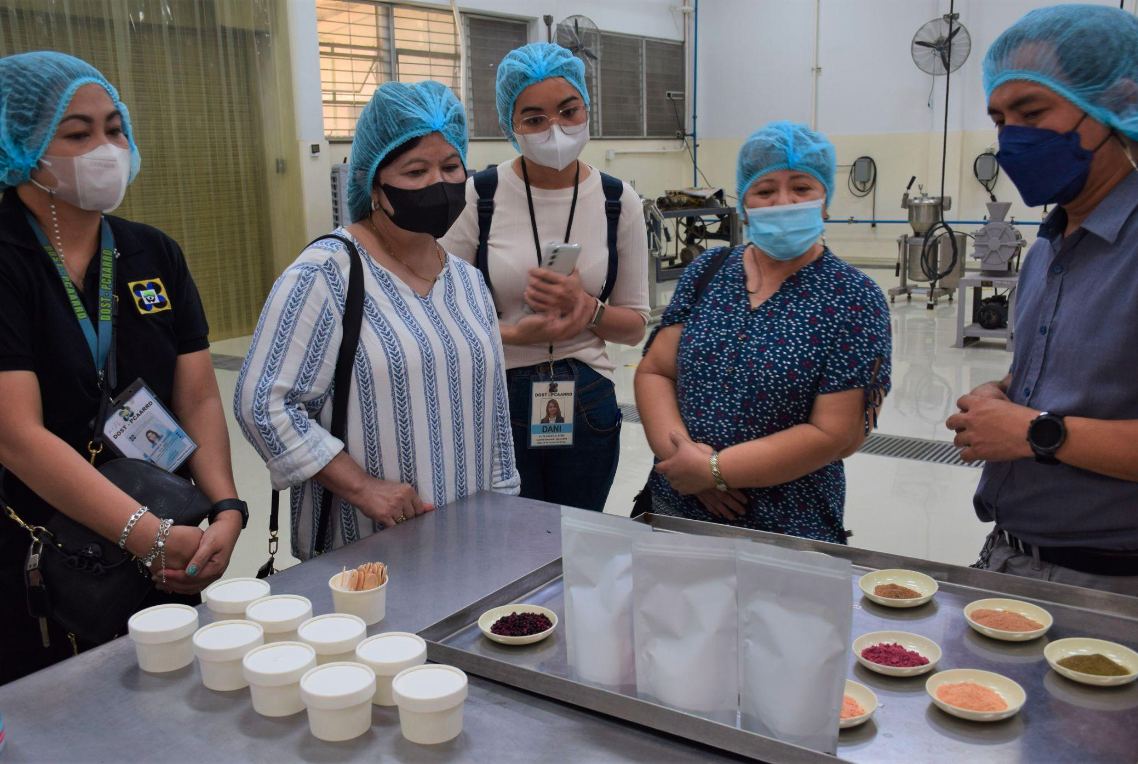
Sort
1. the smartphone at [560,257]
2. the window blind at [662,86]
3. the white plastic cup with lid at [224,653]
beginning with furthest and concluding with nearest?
the window blind at [662,86] < the smartphone at [560,257] < the white plastic cup with lid at [224,653]

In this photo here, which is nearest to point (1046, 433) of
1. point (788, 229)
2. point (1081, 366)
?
point (1081, 366)

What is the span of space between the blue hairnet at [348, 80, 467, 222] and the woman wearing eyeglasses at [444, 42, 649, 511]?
0.40 m

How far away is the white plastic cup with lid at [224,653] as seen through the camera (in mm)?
971

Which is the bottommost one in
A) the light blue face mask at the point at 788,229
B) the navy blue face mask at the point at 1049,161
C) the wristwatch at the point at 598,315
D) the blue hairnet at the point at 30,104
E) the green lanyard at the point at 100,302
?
the wristwatch at the point at 598,315

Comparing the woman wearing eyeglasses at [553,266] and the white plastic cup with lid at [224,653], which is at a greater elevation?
the woman wearing eyeglasses at [553,266]

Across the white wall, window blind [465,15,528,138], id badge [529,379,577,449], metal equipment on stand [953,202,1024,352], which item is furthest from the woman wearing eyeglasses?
the white wall

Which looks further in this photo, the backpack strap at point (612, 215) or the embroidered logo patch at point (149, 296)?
the backpack strap at point (612, 215)

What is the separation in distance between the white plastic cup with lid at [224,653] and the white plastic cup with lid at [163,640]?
37 millimetres

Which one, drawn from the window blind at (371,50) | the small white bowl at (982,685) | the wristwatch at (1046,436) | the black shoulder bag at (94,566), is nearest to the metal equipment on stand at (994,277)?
the window blind at (371,50)

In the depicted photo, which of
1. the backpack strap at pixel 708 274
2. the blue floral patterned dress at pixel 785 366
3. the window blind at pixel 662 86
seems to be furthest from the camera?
the window blind at pixel 662 86

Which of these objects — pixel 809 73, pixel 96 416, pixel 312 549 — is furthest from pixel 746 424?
pixel 809 73

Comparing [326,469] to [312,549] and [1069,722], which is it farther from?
[1069,722]

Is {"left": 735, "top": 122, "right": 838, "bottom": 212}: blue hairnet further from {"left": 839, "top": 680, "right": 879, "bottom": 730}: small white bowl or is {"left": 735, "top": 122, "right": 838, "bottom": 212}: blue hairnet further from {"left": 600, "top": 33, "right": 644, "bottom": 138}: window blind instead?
{"left": 600, "top": 33, "right": 644, "bottom": 138}: window blind

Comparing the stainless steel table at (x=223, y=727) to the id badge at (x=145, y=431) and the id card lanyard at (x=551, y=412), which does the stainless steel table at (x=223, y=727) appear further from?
the id card lanyard at (x=551, y=412)
